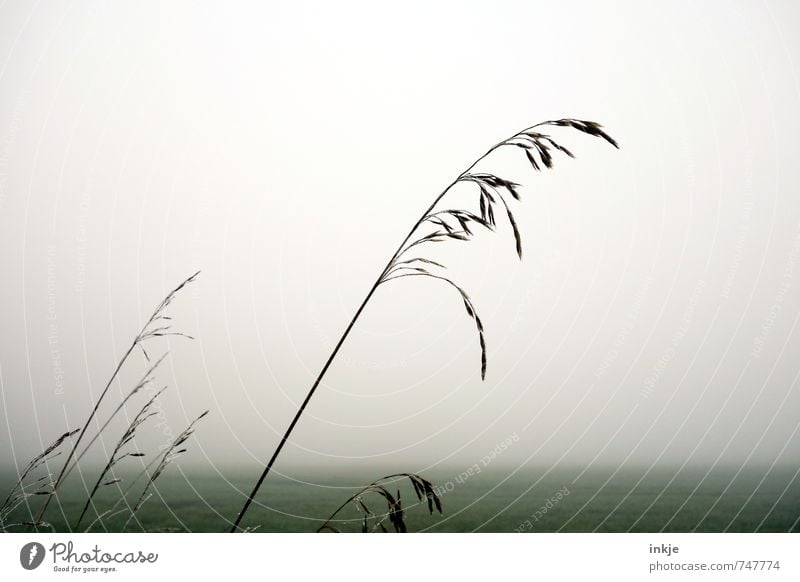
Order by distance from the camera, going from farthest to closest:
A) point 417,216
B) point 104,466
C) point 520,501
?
point 417,216 → point 520,501 → point 104,466

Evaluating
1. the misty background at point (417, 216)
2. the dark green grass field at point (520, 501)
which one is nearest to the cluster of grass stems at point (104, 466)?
the dark green grass field at point (520, 501)

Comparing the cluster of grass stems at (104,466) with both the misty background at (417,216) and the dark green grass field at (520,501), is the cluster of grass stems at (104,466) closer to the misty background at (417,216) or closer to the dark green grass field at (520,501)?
the dark green grass field at (520,501)

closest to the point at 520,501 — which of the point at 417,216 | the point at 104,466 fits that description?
the point at 417,216

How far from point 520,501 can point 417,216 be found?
3.16 feet

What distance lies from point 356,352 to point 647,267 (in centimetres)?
104

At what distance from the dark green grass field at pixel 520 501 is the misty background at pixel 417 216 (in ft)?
0.19

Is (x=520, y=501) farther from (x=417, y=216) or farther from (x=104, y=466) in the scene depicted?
(x=104, y=466)

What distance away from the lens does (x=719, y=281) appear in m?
2.26

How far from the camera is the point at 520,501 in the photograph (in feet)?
6.64

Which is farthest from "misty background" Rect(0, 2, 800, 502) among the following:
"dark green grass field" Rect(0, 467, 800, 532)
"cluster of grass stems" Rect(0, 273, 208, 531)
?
"cluster of grass stems" Rect(0, 273, 208, 531)

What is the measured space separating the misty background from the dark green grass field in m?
0.06

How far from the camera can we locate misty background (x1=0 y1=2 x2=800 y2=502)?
208 centimetres
